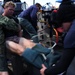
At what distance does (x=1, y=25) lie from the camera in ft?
11.1

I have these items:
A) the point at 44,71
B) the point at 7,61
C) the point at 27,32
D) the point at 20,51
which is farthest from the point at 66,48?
the point at 27,32

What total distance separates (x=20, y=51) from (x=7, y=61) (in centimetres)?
52

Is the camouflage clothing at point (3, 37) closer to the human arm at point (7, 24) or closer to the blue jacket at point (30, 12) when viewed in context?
the human arm at point (7, 24)

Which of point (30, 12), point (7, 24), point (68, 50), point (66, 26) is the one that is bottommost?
point (30, 12)

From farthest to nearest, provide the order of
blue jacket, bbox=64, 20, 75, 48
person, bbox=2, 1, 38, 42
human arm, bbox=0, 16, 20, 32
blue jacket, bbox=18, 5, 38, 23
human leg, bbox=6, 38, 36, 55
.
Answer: blue jacket, bbox=18, 5, 38, 23
person, bbox=2, 1, 38, 42
human arm, bbox=0, 16, 20, 32
human leg, bbox=6, 38, 36, 55
blue jacket, bbox=64, 20, 75, 48

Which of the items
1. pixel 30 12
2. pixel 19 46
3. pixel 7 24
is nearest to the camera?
pixel 19 46

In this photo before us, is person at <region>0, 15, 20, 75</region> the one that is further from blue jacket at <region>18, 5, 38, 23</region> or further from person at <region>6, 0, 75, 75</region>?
blue jacket at <region>18, 5, 38, 23</region>

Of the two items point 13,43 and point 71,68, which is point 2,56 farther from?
point 71,68

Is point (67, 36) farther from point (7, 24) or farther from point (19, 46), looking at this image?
point (7, 24)

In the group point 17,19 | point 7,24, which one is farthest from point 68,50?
point 17,19

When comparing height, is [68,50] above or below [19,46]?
above

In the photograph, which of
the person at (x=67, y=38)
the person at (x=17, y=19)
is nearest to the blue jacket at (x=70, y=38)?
the person at (x=67, y=38)

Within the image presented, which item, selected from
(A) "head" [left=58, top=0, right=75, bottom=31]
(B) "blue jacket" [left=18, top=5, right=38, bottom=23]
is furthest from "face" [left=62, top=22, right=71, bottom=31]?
(B) "blue jacket" [left=18, top=5, right=38, bottom=23]

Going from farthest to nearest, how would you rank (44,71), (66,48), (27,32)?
1. (27,32)
2. (44,71)
3. (66,48)
